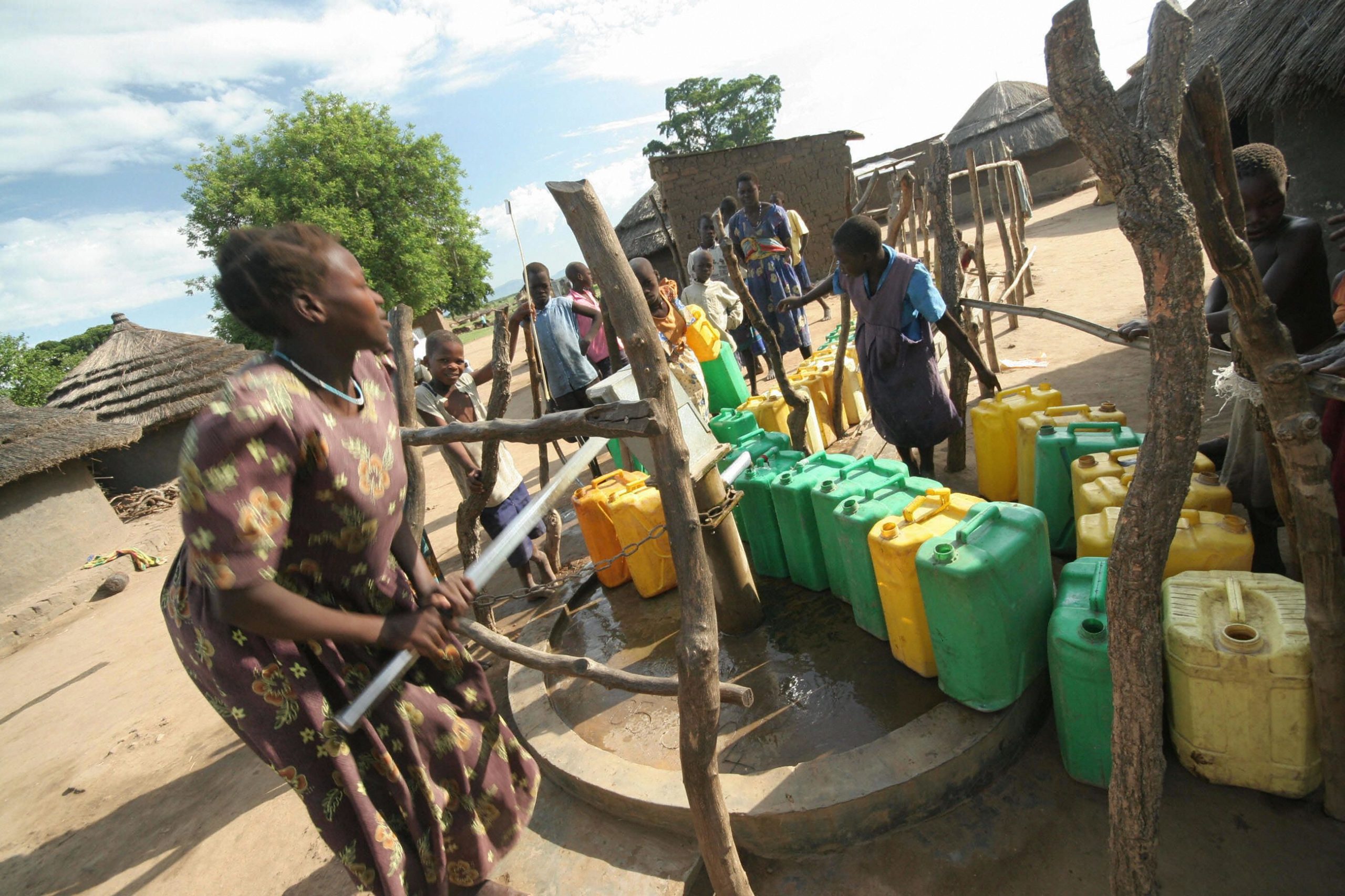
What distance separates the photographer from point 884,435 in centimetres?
397

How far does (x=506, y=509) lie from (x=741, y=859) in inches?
98.0

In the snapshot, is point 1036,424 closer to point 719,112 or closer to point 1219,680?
point 1219,680

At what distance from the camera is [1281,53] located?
14.7ft

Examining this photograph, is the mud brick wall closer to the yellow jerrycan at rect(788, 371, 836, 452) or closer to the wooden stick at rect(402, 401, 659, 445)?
the yellow jerrycan at rect(788, 371, 836, 452)

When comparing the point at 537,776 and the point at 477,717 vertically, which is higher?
the point at 477,717

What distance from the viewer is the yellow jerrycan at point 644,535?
3.54 m

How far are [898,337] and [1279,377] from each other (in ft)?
7.00

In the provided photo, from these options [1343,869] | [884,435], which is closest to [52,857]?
[884,435]

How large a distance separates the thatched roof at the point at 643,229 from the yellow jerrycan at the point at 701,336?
32.4ft

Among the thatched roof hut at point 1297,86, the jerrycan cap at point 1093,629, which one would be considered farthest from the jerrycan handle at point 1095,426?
the thatched roof hut at point 1297,86

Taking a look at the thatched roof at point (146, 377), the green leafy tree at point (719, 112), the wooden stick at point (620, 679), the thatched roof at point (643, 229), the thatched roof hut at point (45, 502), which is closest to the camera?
the wooden stick at point (620, 679)

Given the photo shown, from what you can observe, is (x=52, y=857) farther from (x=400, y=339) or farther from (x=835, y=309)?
(x=835, y=309)

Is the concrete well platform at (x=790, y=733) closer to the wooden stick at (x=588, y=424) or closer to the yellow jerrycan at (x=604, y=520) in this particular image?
the yellow jerrycan at (x=604, y=520)

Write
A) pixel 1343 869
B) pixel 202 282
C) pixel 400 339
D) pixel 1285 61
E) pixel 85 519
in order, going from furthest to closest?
pixel 202 282, pixel 85 519, pixel 1285 61, pixel 400 339, pixel 1343 869
